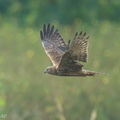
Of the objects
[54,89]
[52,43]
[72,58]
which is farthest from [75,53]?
[54,89]

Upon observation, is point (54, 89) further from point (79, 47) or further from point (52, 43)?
point (79, 47)

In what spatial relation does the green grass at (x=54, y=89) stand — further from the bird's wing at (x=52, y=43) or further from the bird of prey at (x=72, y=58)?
the bird of prey at (x=72, y=58)

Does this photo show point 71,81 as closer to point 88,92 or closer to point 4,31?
point 88,92

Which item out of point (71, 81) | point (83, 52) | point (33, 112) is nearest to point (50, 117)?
point (33, 112)

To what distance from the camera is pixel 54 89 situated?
12.8 m

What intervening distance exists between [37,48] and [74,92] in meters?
3.27

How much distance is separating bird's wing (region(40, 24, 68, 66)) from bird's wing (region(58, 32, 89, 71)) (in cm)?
76

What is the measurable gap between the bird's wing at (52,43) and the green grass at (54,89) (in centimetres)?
89

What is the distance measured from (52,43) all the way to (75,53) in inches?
51.5

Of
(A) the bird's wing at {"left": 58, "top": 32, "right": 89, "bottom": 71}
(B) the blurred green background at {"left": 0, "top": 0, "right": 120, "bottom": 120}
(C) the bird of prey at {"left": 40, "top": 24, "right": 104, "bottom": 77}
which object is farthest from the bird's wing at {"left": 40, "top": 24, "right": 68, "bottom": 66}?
(B) the blurred green background at {"left": 0, "top": 0, "right": 120, "bottom": 120}

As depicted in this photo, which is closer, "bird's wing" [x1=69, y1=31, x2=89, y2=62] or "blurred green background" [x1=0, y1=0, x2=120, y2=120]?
"bird's wing" [x1=69, y1=31, x2=89, y2=62]

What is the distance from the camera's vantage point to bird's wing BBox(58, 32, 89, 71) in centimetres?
891

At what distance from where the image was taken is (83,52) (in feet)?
29.7

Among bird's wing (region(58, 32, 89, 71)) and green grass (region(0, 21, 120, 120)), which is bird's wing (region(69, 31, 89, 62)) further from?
green grass (region(0, 21, 120, 120))
